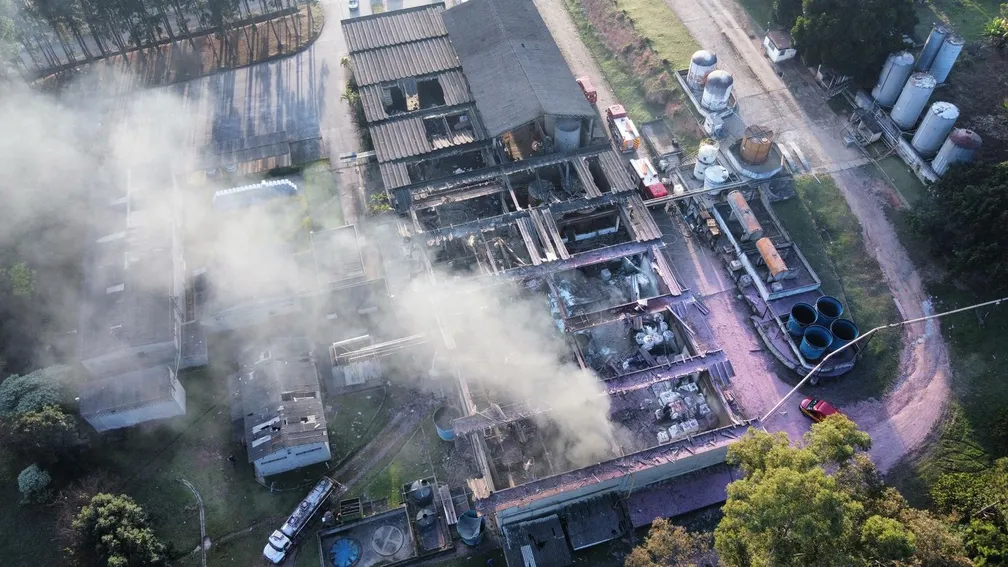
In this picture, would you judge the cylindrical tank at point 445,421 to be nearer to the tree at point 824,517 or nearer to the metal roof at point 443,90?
the tree at point 824,517

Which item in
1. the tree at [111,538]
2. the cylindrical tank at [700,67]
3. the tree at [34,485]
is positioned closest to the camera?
the tree at [111,538]

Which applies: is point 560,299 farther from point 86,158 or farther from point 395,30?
point 86,158

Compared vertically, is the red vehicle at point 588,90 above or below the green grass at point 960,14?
below

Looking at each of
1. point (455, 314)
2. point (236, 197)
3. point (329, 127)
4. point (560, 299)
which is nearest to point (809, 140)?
point (560, 299)

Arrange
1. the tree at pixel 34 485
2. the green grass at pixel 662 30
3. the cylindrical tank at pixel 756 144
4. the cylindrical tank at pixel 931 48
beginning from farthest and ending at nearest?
the green grass at pixel 662 30, the cylindrical tank at pixel 931 48, the cylindrical tank at pixel 756 144, the tree at pixel 34 485

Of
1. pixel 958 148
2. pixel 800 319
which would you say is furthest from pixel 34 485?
pixel 958 148

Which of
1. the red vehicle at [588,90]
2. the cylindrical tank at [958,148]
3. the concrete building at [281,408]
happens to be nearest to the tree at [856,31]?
the cylindrical tank at [958,148]
